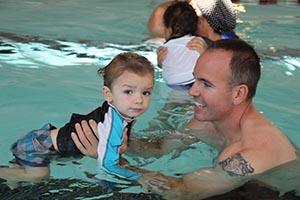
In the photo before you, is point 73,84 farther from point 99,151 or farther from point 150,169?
point 99,151

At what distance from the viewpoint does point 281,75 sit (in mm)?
6703

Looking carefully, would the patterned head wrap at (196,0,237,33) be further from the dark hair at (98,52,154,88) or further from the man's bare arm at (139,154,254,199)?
the man's bare arm at (139,154,254,199)

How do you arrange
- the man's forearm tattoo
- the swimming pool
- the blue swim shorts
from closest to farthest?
the man's forearm tattoo, the blue swim shorts, the swimming pool

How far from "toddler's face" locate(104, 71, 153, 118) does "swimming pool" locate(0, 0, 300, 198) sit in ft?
1.42

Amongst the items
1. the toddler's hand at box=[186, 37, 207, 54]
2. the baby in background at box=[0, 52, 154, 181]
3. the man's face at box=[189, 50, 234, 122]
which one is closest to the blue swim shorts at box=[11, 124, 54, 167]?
the baby in background at box=[0, 52, 154, 181]

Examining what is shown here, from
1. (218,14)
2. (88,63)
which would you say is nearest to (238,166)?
(218,14)

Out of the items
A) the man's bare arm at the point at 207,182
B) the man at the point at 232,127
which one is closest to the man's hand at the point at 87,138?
the man at the point at 232,127

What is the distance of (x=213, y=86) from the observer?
3.48 meters

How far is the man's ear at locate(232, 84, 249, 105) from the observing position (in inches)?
136

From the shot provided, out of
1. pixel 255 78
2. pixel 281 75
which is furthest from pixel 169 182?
pixel 281 75

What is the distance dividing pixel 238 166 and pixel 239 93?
40cm

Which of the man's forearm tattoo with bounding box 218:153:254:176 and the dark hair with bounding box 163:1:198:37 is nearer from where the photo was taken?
the man's forearm tattoo with bounding box 218:153:254:176

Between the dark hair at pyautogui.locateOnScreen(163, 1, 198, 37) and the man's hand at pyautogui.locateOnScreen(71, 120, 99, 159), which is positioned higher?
the dark hair at pyautogui.locateOnScreen(163, 1, 198, 37)

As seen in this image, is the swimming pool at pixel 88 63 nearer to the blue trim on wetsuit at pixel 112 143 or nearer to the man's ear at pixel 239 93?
the blue trim on wetsuit at pixel 112 143
